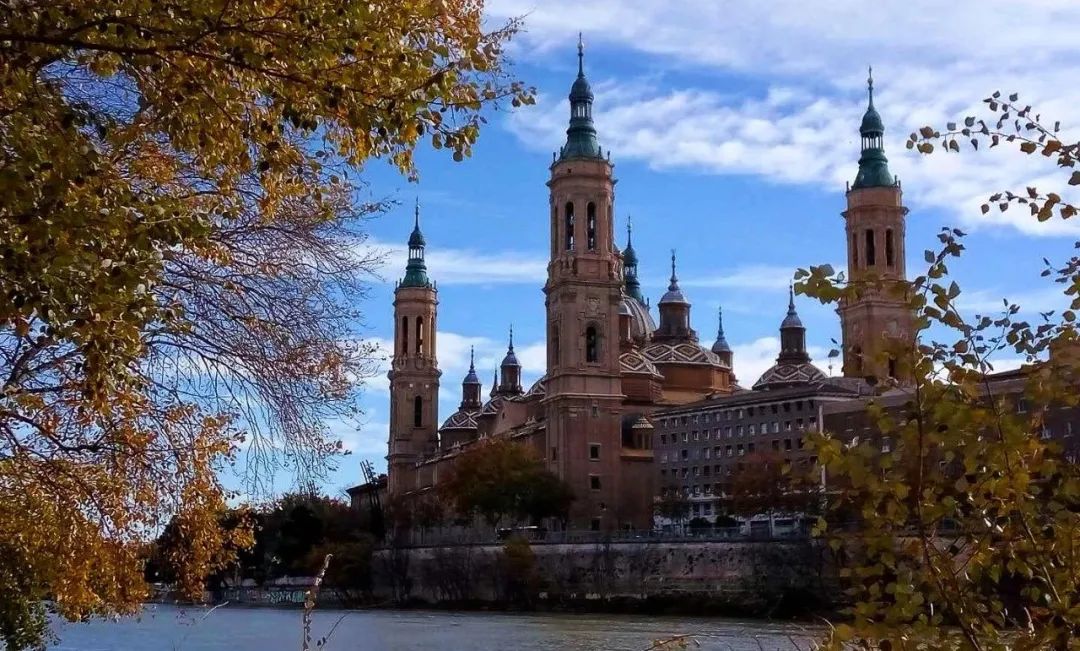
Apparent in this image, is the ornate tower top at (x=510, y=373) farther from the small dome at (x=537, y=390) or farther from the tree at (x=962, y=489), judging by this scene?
the tree at (x=962, y=489)

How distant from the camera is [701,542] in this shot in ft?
225

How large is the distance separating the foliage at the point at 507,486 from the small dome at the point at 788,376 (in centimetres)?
1676

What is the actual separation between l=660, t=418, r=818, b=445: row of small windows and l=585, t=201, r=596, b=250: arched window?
13523 mm

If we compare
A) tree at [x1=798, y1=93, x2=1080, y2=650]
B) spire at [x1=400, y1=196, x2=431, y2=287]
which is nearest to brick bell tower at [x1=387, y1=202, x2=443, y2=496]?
spire at [x1=400, y1=196, x2=431, y2=287]

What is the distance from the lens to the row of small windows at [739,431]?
83.2m

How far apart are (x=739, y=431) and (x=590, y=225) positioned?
1661 cm

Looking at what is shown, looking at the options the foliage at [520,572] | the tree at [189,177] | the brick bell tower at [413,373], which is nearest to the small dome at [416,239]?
the brick bell tower at [413,373]

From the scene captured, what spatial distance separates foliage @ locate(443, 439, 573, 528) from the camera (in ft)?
265

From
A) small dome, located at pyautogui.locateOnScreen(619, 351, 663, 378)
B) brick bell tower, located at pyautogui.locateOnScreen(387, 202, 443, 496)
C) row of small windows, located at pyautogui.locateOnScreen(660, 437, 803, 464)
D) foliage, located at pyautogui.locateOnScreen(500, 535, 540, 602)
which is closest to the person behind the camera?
foliage, located at pyautogui.locateOnScreen(500, 535, 540, 602)

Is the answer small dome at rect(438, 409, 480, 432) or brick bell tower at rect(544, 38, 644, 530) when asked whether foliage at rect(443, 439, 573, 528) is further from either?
small dome at rect(438, 409, 480, 432)

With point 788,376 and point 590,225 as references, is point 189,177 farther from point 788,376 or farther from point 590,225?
point 788,376

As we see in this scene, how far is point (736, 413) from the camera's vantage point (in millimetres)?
87062

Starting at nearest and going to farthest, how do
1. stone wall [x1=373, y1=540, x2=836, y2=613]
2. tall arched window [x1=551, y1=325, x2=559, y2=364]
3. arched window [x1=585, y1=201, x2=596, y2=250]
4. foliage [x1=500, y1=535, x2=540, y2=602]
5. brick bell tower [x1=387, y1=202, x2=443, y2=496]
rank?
stone wall [x1=373, y1=540, x2=836, y2=613]
foliage [x1=500, y1=535, x2=540, y2=602]
tall arched window [x1=551, y1=325, x2=559, y2=364]
arched window [x1=585, y1=201, x2=596, y2=250]
brick bell tower [x1=387, y1=202, x2=443, y2=496]

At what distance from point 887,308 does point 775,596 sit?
3040cm
